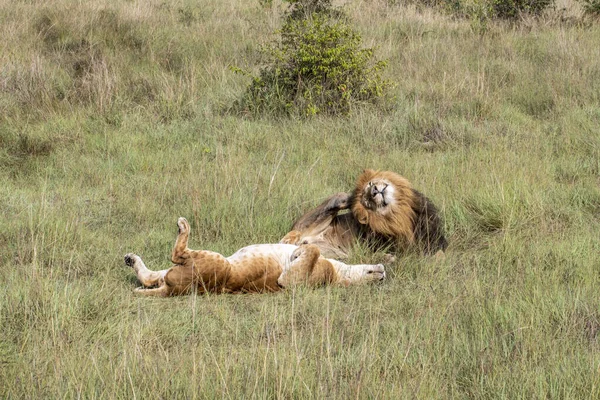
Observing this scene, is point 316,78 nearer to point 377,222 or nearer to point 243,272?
point 377,222

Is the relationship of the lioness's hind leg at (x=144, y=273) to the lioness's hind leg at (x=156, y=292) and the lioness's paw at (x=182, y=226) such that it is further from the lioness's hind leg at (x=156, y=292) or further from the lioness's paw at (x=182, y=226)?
the lioness's paw at (x=182, y=226)

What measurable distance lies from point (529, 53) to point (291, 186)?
17.7 feet

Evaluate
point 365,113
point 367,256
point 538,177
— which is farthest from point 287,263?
point 365,113

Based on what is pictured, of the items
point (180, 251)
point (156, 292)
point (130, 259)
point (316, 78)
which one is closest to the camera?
point (156, 292)

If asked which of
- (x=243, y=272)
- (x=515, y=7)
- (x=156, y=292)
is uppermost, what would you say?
(x=515, y=7)

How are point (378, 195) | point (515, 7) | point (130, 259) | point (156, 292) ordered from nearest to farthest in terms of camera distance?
1. point (156, 292)
2. point (130, 259)
3. point (378, 195)
4. point (515, 7)

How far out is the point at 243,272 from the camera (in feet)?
15.0

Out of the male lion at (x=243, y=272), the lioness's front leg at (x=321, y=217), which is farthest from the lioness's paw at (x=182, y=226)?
the lioness's front leg at (x=321, y=217)

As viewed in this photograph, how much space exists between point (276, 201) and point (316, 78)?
2841 millimetres

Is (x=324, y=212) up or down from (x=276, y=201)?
up

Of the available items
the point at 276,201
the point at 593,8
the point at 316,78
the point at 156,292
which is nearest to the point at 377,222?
the point at 276,201

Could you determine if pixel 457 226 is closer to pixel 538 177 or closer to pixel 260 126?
pixel 538 177

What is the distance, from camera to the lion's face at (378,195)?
513cm

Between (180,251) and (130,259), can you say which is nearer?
(180,251)
